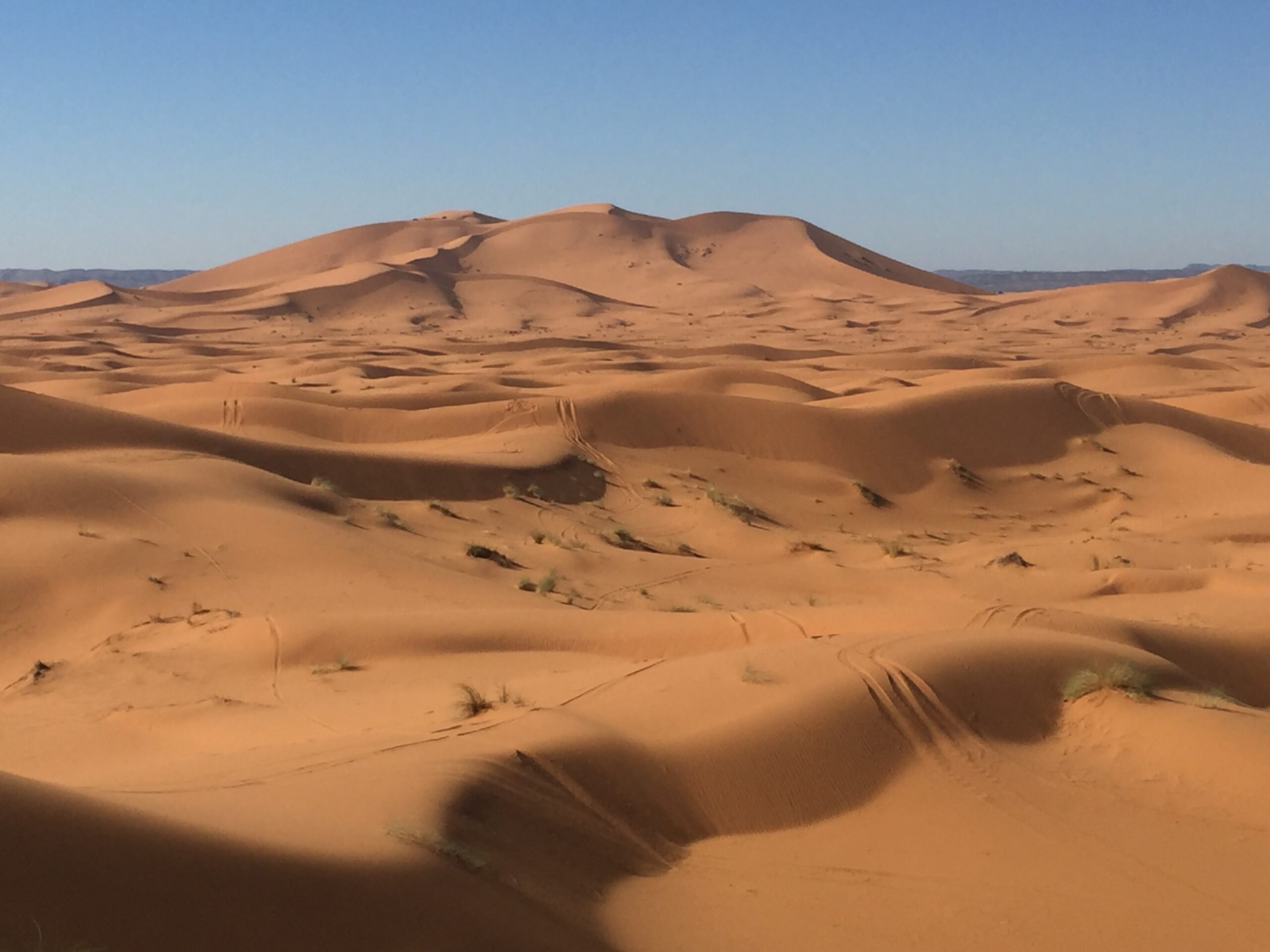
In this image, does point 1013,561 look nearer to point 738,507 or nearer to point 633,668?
point 738,507

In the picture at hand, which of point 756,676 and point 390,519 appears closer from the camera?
point 756,676

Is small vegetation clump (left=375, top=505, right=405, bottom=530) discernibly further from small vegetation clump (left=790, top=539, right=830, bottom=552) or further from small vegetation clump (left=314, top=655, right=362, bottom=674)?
small vegetation clump (left=314, top=655, right=362, bottom=674)

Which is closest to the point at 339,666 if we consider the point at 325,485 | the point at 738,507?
the point at 325,485

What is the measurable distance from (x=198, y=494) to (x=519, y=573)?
413 cm

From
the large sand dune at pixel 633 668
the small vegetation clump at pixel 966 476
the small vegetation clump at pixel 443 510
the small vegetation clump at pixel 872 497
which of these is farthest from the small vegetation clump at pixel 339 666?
the small vegetation clump at pixel 966 476

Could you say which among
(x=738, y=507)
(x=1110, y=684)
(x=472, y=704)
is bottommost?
(x=738, y=507)

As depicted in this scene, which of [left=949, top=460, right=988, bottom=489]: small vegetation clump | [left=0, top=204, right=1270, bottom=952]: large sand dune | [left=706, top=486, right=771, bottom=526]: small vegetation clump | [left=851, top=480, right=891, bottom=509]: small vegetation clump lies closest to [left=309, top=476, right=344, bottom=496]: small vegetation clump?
[left=0, top=204, right=1270, bottom=952]: large sand dune

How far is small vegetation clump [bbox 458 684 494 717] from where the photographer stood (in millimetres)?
7488

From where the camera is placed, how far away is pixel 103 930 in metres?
3.76

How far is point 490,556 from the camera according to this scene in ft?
48.0

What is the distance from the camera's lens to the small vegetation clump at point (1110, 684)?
8102 millimetres

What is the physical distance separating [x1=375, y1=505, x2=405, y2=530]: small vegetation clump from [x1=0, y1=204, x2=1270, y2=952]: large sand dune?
0.27 feet

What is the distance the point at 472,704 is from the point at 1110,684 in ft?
13.9

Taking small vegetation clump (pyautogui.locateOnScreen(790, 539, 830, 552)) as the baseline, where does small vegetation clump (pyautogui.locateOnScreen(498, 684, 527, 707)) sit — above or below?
above
